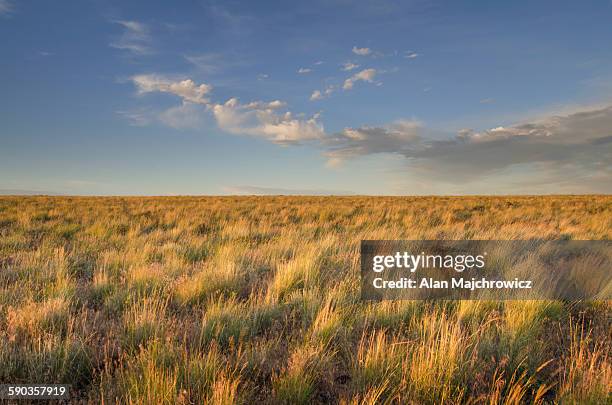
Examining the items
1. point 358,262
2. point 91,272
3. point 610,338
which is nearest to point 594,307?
point 610,338

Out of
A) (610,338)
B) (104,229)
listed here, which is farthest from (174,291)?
(104,229)

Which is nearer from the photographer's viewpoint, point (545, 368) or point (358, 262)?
point (545, 368)

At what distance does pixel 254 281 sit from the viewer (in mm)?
5980

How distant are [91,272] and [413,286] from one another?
5.84 m

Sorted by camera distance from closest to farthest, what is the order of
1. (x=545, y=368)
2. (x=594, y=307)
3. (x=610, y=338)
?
(x=545, y=368)
(x=610, y=338)
(x=594, y=307)

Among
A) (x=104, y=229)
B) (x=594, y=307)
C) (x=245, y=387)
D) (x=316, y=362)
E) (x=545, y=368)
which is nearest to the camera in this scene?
(x=245, y=387)

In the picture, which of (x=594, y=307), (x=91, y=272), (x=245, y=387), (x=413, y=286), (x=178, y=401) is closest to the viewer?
(x=178, y=401)

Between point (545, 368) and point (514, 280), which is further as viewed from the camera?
point (514, 280)

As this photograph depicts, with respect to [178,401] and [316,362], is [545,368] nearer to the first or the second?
[316,362]

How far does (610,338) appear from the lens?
13.2 feet

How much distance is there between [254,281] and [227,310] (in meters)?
1.78

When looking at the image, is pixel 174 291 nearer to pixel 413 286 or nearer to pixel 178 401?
pixel 178 401

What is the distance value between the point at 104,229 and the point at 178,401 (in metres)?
11.8

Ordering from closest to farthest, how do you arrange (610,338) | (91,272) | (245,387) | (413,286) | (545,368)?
1. (245,387)
2. (545,368)
3. (610,338)
4. (413,286)
5. (91,272)
